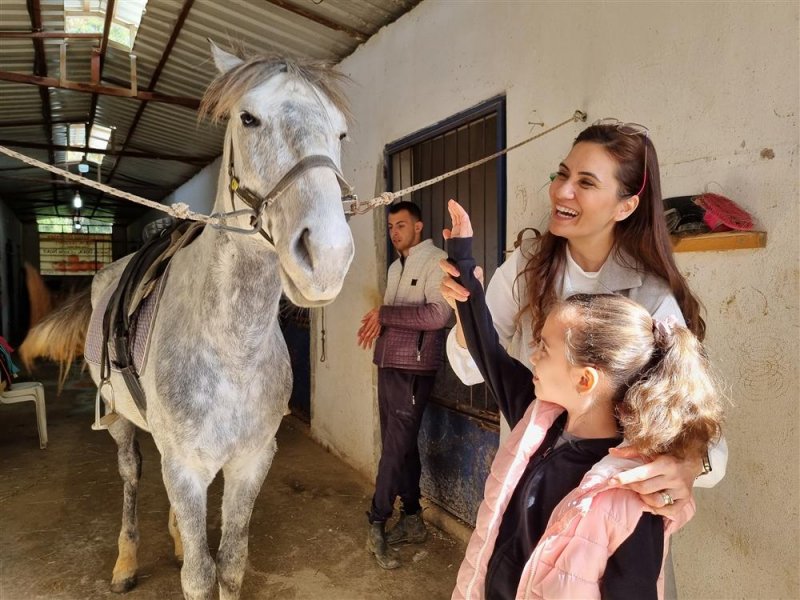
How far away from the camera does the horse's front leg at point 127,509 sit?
2.45m

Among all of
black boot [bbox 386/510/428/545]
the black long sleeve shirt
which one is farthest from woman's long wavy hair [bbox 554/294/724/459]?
black boot [bbox 386/510/428/545]

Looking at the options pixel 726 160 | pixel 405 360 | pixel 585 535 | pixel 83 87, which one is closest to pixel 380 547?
pixel 405 360

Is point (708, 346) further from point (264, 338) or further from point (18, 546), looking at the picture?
point (18, 546)

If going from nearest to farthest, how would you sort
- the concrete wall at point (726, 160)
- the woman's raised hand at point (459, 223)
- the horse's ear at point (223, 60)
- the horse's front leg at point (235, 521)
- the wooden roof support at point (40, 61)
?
1. the woman's raised hand at point (459, 223)
2. the concrete wall at point (726, 160)
3. the horse's ear at point (223, 60)
4. the horse's front leg at point (235, 521)
5. the wooden roof support at point (40, 61)

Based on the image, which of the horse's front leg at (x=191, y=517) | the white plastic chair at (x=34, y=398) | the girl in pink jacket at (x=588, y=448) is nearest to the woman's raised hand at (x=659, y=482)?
the girl in pink jacket at (x=588, y=448)

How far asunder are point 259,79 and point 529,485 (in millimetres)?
1259

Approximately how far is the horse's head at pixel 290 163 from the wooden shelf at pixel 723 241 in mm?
1022

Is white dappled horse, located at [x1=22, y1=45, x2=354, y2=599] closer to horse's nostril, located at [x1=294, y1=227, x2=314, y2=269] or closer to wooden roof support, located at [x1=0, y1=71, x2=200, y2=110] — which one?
horse's nostril, located at [x1=294, y1=227, x2=314, y2=269]

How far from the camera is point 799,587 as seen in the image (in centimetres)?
139

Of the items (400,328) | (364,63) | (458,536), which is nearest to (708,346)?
(400,328)

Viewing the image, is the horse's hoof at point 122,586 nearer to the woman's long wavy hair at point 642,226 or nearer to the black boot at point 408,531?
the black boot at point 408,531

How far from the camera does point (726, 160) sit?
1.54 m

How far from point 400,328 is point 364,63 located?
2.14m

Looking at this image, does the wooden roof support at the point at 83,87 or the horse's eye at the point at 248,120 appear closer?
the horse's eye at the point at 248,120
